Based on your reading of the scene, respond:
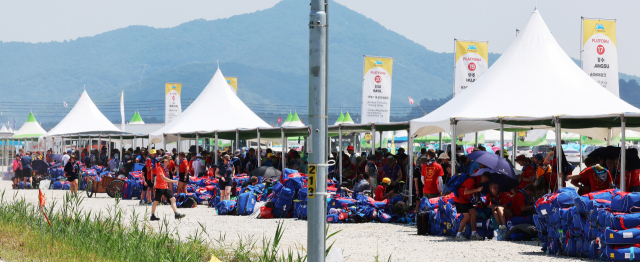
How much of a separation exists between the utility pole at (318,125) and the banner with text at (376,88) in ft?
62.1

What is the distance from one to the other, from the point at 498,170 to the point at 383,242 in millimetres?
2185

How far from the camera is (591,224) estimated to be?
9.03 m

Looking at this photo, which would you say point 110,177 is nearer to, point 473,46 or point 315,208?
point 473,46

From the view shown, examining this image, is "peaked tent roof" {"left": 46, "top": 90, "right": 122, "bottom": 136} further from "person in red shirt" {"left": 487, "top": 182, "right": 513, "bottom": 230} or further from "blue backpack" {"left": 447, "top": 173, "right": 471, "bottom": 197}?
"person in red shirt" {"left": 487, "top": 182, "right": 513, "bottom": 230}

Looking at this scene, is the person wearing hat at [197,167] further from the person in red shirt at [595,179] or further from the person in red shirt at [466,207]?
the person in red shirt at [595,179]

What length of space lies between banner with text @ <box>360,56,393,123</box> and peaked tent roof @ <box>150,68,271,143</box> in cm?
378

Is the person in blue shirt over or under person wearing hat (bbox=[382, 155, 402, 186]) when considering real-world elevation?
under

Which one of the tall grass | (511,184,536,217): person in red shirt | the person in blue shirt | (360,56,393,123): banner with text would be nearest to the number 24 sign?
the tall grass

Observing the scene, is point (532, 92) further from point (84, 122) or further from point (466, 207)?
point (84, 122)

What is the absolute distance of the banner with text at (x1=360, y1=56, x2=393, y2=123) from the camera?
973 inches

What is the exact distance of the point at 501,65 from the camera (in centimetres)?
1562

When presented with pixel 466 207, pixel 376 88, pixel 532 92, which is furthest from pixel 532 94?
pixel 376 88

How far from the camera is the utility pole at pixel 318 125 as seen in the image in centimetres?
569

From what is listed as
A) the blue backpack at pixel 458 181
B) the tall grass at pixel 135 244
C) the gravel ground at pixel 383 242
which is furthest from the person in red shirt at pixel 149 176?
the blue backpack at pixel 458 181
